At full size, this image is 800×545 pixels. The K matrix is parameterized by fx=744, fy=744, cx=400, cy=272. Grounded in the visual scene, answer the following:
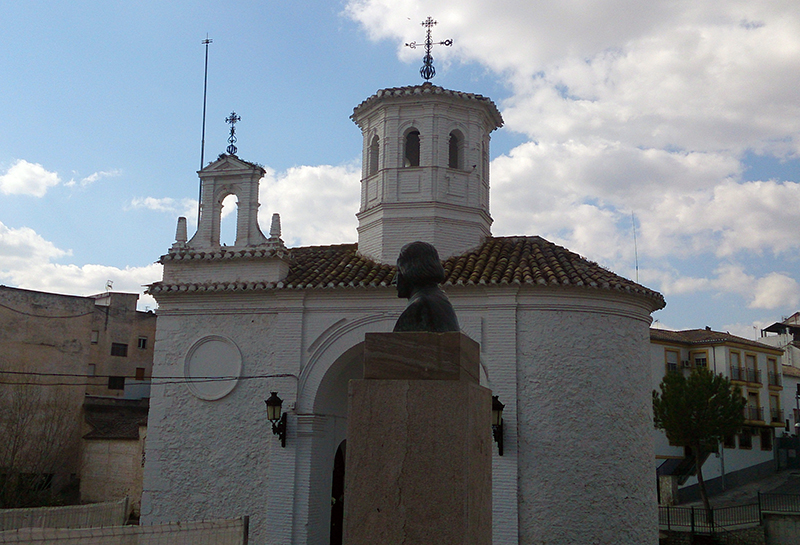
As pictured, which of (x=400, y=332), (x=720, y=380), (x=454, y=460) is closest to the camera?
(x=454, y=460)

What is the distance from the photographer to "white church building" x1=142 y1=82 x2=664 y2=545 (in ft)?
46.9

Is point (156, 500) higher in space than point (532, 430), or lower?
lower

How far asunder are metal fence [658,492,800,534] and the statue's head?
57.6 ft

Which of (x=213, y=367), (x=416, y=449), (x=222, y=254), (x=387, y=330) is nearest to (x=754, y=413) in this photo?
(x=387, y=330)

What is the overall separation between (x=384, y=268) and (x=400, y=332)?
404 inches

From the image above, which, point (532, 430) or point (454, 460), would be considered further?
point (532, 430)

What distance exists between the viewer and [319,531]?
51.0 feet

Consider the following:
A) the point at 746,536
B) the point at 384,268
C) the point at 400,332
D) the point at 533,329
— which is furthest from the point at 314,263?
the point at 746,536

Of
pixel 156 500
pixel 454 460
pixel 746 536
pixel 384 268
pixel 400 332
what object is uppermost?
pixel 384 268

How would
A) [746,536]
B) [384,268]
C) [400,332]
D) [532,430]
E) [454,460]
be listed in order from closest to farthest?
1. [454,460]
2. [400,332]
3. [532,430]
4. [384,268]
5. [746,536]

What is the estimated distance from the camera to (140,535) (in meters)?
11.5

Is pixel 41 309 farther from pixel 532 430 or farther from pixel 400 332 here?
pixel 400 332

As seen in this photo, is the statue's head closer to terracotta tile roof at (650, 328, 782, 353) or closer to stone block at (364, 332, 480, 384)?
stone block at (364, 332, 480, 384)

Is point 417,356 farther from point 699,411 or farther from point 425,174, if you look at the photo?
point 699,411
